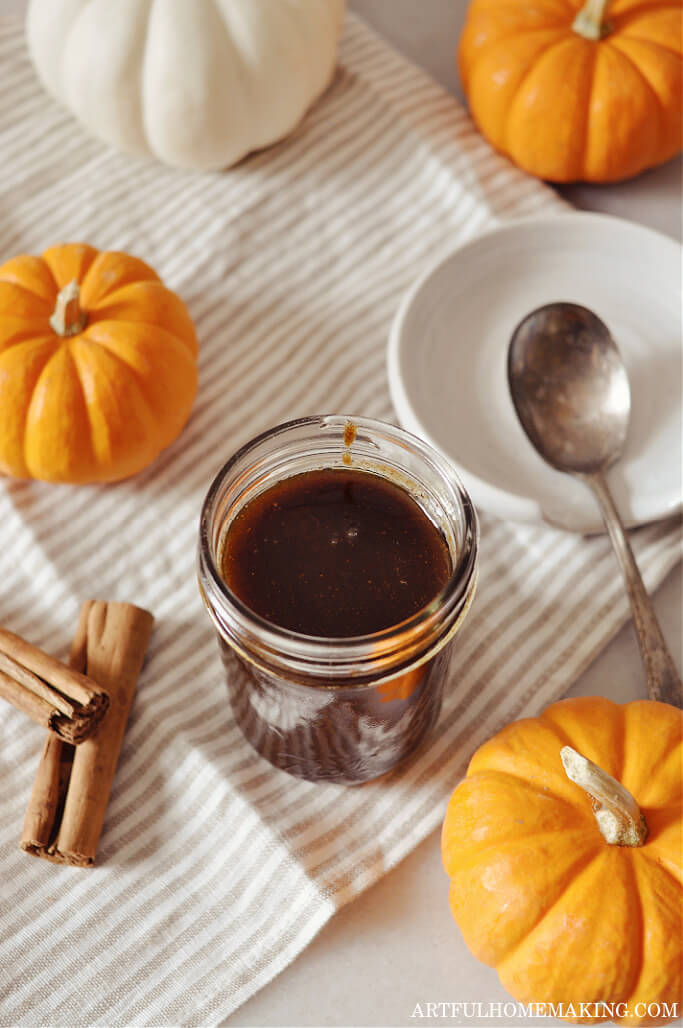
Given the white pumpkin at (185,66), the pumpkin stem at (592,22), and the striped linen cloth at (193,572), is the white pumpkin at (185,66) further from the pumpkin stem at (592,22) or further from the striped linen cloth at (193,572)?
the pumpkin stem at (592,22)

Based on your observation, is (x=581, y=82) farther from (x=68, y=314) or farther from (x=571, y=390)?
(x=68, y=314)

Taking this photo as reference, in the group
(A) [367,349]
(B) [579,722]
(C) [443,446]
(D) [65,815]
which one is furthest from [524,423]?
(D) [65,815]

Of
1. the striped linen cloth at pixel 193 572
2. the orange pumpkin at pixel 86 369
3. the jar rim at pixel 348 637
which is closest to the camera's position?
the jar rim at pixel 348 637

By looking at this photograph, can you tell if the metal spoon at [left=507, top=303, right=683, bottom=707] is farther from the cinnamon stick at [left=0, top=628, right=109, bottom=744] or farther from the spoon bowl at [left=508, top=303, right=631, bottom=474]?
the cinnamon stick at [left=0, top=628, right=109, bottom=744]

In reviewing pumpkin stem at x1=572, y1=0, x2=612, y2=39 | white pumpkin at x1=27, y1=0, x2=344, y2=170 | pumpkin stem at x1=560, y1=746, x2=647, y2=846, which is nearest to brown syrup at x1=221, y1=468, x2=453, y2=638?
pumpkin stem at x1=560, y1=746, x2=647, y2=846

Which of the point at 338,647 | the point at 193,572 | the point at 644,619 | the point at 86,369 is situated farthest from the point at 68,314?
the point at 644,619

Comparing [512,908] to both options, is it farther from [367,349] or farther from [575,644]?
[367,349]

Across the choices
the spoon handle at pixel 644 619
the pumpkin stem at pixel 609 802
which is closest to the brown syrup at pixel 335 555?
the pumpkin stem at pixel 609 802
